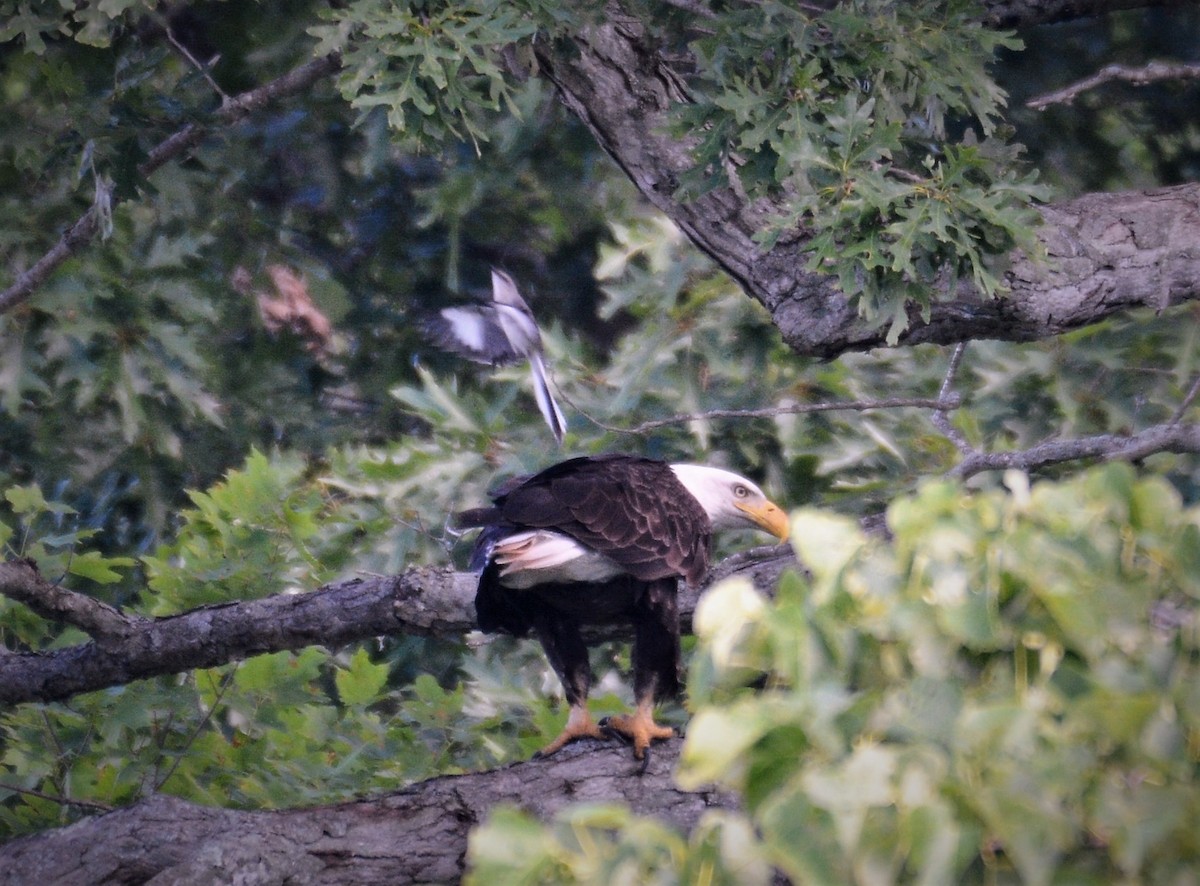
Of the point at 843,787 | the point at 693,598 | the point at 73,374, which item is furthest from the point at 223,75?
the point at 843,787

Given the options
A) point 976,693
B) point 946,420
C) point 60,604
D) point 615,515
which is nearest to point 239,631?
point 60,604

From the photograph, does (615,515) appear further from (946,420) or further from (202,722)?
(202,722)

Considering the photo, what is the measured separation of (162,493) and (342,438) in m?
0.92

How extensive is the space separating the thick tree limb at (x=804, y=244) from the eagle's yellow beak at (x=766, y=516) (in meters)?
0.72

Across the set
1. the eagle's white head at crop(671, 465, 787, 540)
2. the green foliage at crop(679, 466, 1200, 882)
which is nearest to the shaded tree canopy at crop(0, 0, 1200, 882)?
the green foliage at crop(679, 466, 1200, 882)

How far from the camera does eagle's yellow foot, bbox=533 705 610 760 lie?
124 inches

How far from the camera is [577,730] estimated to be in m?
3.19

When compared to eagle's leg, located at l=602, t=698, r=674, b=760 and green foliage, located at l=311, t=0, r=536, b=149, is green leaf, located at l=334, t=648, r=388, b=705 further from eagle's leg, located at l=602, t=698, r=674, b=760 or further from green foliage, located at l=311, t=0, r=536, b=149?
green foliage, located at l=311, t=0, r=536, b=149

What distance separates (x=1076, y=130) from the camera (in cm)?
490

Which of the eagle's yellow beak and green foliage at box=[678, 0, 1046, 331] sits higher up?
green foliage at box=[678, 0, 1046, 331]

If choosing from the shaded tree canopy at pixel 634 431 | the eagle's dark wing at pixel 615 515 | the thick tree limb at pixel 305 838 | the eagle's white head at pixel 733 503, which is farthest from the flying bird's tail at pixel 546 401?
the thick tree limb at pixel 305 838

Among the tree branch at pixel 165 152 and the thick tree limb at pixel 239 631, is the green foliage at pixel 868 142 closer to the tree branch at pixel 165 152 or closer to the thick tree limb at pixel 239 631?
the thick tree limb at pixel 239 631

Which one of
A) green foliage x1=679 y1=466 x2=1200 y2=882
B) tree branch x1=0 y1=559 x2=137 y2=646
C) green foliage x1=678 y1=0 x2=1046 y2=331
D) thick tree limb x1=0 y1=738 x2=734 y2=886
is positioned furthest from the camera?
tree branch x1=0 y1=559 x2=137 y2=646

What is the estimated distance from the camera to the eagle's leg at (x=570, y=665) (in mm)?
3193
